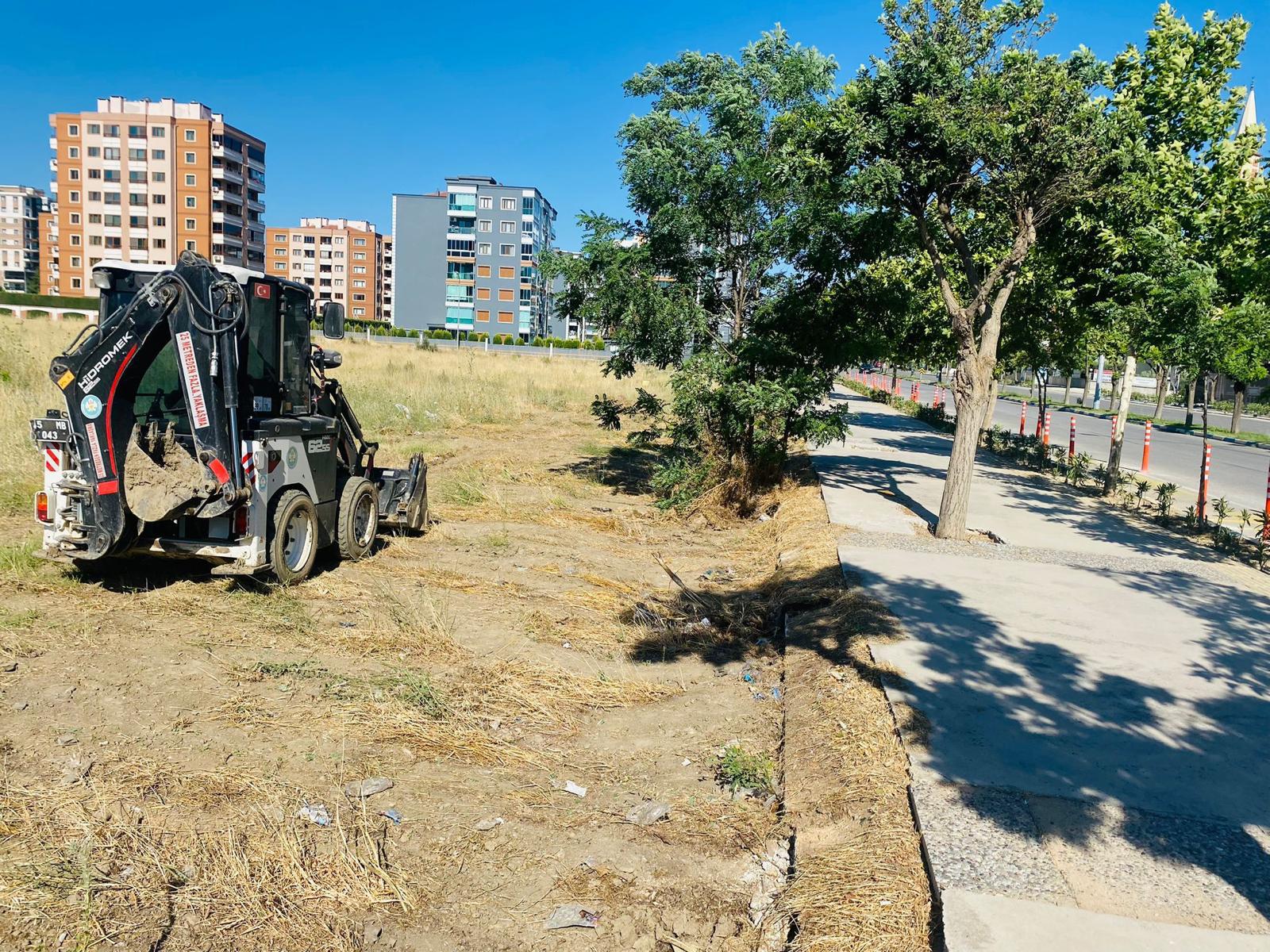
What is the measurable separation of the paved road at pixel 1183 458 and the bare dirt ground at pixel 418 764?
11.2m

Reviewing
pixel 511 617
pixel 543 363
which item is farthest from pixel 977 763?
pixel 543 363

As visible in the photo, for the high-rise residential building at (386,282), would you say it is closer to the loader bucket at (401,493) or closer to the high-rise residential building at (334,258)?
the high-rise residential building at (334,258)

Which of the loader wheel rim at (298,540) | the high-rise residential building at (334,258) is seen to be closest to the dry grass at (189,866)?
the loader wheel rim at (298,540)

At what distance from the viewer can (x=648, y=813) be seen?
4820 millimetres

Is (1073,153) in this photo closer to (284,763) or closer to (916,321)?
(916,321)

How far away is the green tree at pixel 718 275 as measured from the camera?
41.1 ft

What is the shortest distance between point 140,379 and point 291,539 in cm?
185

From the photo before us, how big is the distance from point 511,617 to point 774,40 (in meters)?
9.52

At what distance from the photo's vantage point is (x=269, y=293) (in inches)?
323

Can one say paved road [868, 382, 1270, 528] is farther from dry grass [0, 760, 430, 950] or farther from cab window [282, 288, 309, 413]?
dry grass [0, 760, 430, 950]

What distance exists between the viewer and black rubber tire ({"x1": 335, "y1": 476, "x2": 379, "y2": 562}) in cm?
914

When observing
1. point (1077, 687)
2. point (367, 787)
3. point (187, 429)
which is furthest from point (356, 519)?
point (1077, 687)

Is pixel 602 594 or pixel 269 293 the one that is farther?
pixel 602 594

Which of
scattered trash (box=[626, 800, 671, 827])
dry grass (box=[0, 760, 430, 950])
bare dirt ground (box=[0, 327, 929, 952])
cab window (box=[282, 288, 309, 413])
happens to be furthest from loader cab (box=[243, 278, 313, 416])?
scattered trash (box=[626, 800, 671, 827])
